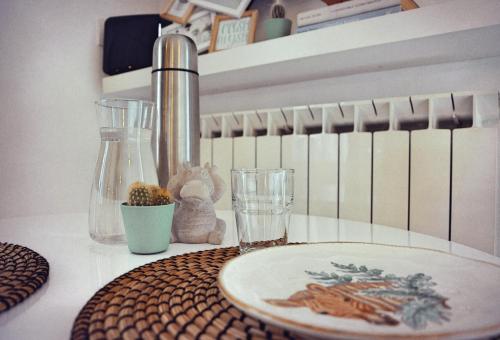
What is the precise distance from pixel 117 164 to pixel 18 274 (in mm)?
241

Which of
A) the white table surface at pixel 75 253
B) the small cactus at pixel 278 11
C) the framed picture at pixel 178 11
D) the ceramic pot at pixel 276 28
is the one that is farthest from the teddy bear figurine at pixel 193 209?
the framed picture at pixel 178 11

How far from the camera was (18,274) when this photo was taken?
0.39 metres

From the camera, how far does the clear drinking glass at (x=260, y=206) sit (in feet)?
1.64

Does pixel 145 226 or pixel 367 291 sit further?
pixel 145 226

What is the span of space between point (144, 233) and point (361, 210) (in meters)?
0.78

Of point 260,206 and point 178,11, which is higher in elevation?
point 178,11

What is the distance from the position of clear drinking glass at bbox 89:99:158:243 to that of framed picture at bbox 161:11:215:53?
87 cm

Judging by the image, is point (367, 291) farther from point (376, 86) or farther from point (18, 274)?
point (376, 86)

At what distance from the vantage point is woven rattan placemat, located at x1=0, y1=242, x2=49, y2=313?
1.07 feet

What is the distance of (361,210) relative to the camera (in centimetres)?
113

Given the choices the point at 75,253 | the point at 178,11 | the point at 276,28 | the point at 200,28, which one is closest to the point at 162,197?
the point at 75,253

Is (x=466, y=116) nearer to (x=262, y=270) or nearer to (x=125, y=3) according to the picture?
(x=262, y=270)

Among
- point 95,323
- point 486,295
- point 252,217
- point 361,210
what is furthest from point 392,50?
point 95,323

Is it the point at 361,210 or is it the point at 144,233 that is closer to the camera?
the point at 144,233
